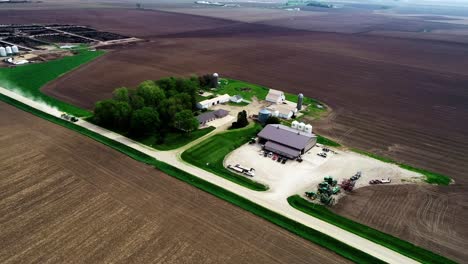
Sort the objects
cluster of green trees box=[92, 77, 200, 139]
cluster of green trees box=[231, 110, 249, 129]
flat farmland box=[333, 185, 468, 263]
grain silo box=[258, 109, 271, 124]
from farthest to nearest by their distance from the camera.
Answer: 1. grain silo box=[258, 109, 271, 124]
2. cluster of green trees box=[231, 110, 249, 129]
3. cluster of green trees box=[92, 77, 200, 139]
4. flat farmland box=[333, 185, 468, 263]

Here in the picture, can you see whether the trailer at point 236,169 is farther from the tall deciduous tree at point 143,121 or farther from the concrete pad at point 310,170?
the tall deciduous tree at point 143,121

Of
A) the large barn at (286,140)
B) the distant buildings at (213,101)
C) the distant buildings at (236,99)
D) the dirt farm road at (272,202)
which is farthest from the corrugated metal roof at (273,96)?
the dirt farm road at (272,202)

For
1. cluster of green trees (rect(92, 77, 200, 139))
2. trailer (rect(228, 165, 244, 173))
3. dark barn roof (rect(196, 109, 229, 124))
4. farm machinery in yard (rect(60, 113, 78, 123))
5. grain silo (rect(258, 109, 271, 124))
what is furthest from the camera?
grain silo (rect(258, 109, 271, 124))

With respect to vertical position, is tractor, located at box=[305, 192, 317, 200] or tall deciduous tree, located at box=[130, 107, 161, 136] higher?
tall deciduous tree, located at box=[130, 107, 161, 136]

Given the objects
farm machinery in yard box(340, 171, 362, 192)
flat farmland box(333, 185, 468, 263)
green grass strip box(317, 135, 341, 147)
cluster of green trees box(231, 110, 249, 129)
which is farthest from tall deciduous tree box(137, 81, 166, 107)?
flat farmland box(333, 185, 468, 263)

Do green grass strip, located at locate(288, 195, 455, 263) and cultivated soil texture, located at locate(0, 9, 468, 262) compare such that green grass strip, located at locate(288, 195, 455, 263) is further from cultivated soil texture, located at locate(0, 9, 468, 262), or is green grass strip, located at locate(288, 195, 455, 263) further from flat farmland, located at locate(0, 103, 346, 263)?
flat farmland, located at locate(0, 103, 346, 263)

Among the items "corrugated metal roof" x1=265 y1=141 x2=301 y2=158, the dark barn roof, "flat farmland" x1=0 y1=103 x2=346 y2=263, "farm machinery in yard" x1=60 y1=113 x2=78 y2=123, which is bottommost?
"flat farmland" x1=0 y1=103 x2=346 y2=263

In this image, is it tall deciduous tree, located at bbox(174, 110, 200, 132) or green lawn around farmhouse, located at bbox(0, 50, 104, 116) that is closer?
tall deciduous tree, located at bbox(174, 110, 200, 132)
